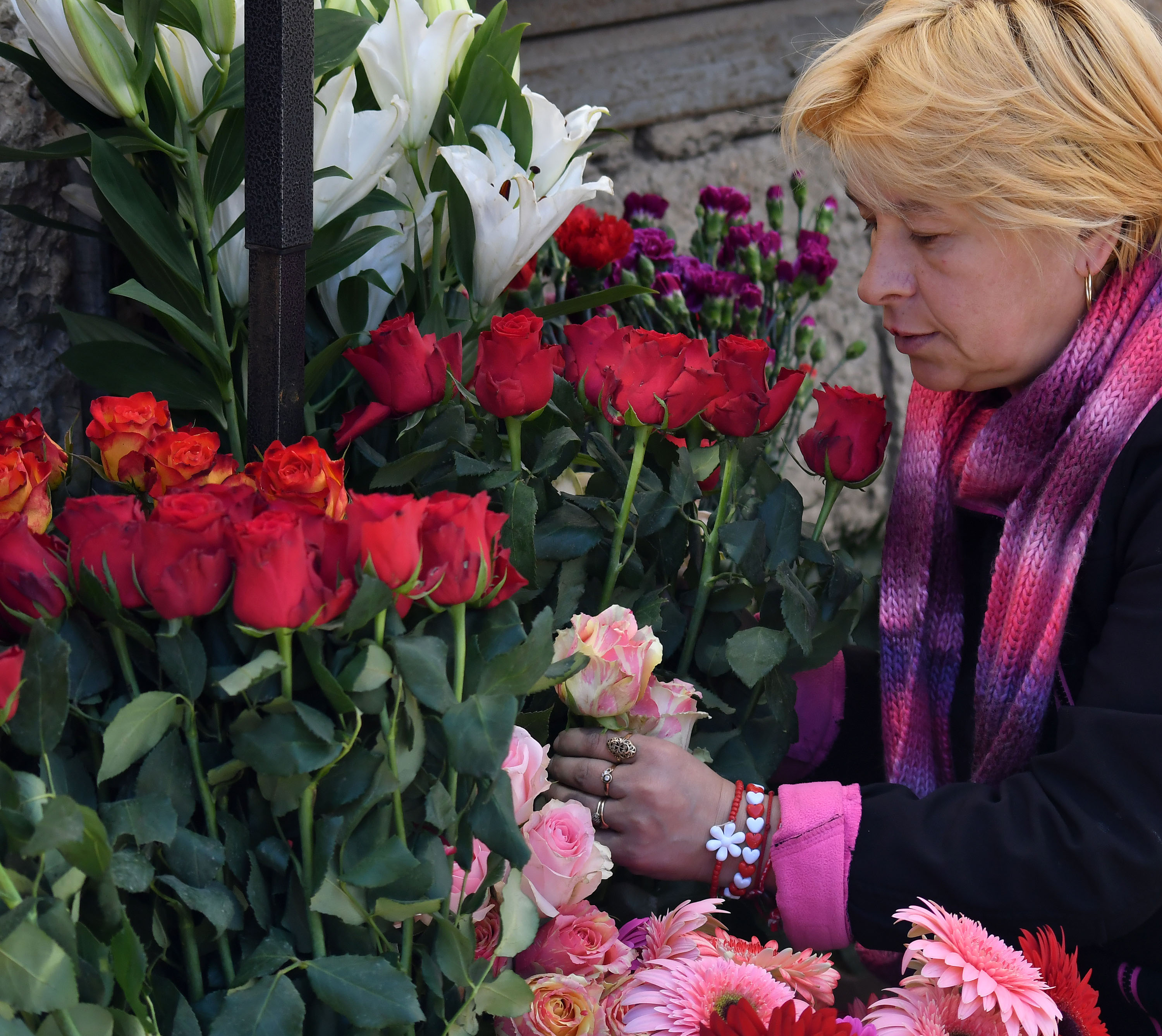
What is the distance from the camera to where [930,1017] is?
68cm

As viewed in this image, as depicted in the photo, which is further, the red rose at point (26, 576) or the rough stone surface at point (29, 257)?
the rough stone surface at point (29, 257)

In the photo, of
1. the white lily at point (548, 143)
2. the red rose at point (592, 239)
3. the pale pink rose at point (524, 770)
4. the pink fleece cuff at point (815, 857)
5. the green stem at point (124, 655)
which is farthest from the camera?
the red rose at point (592, 239)

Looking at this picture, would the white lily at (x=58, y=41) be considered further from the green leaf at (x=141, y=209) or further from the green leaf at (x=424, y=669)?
the green leaf at (x=424, y=669)

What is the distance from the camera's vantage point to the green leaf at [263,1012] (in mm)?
594

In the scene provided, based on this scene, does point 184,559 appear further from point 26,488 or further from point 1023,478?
point 1023,478

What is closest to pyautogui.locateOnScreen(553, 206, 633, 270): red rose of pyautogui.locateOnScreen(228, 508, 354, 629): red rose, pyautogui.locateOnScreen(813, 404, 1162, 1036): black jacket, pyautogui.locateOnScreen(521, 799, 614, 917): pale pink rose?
pyautogui.locateOnScreen(813, 404, 1162, 1036): black jacket

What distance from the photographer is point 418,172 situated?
3.40ft

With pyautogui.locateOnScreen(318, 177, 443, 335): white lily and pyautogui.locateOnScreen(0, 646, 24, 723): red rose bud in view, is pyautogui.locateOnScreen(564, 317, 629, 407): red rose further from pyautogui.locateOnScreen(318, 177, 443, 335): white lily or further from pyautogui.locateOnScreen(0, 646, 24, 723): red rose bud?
pyautogui.locateOnScreen(0, 646, 24, 723): red rose bud

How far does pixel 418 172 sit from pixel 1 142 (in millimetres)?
387

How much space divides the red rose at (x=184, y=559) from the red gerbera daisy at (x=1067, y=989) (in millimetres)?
511

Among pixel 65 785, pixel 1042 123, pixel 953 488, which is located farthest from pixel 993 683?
pixel 65 785

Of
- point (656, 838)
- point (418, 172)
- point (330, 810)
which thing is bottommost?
point (656, 838)

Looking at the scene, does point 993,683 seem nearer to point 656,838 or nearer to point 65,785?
point 656,838

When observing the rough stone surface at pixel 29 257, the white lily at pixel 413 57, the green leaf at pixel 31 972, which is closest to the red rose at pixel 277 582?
the green leaf at pixel 31 972
